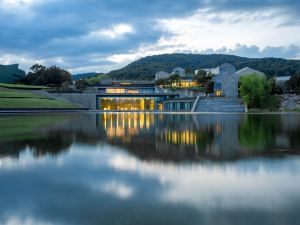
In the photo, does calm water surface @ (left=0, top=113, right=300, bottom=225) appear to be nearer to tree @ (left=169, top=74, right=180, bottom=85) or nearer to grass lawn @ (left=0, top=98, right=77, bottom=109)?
grass lawn @ (left=0, top=98, right=77, bottom=109)

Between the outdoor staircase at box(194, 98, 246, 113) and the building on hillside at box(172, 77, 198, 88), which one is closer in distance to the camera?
the outdoor staircase at box(194, 98, 246, 113)

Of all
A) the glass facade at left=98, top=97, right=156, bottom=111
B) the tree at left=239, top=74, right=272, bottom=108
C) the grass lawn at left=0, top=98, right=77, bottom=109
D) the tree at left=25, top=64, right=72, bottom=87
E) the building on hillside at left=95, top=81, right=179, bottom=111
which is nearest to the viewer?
the grass lawn at left=0, top=98, right=77, bottom=109

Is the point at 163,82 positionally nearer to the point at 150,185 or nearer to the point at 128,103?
→ the point at 128,103

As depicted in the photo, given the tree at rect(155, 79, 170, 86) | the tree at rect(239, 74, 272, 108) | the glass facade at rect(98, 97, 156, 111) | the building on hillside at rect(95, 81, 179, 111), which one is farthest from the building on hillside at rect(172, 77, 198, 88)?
the tree at rect(239, 74, 272, 108)

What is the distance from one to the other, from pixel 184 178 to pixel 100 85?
283 feet

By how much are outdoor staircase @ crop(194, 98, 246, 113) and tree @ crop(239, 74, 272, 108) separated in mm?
1718

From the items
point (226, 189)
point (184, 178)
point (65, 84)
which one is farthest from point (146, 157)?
point (65, 84)

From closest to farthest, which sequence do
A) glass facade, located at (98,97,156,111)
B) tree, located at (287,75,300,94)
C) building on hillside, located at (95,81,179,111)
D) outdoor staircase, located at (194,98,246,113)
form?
outdoor staircase, located at (194,98,246,113) < tree, located at (287,75,300,94) < building on hillside, located at (95,81,179,111) < glass facade, located at (98,97,156,111)

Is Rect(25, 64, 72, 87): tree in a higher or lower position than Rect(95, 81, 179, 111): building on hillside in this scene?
higher

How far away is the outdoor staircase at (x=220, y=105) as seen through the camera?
59763 mm

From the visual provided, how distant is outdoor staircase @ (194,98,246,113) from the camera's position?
5976cm

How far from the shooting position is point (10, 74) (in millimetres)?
91938

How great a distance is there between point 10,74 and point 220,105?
60550 mm

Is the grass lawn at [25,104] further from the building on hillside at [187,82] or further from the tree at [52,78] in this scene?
the building on hillside at [187,82]
